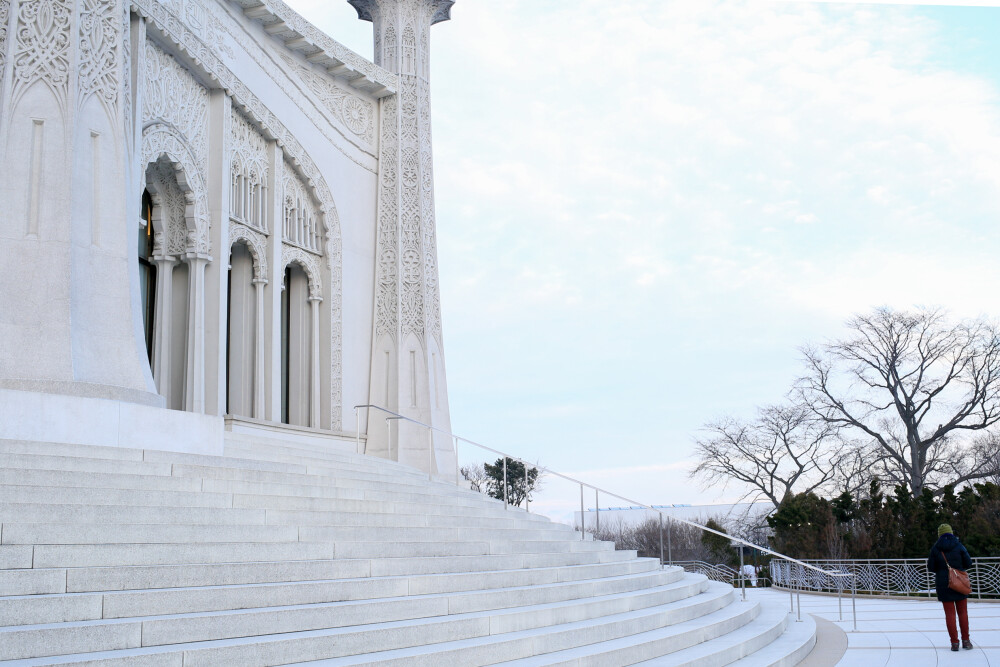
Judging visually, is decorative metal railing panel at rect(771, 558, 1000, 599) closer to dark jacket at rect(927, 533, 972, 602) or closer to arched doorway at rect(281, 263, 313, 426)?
dark jacket at rect(927, 533, 972, 602)

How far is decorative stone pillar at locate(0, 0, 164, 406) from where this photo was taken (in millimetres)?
8461

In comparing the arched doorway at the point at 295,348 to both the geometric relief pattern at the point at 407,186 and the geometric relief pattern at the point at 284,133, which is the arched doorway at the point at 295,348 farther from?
the geometric relief pattern at the point at 407,186

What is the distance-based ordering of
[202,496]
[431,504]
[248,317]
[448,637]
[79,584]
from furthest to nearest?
[248,317]
[431,504]
[202,496]
[448,637]
[79,584]

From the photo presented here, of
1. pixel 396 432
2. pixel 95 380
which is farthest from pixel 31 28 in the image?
pixel 396 432

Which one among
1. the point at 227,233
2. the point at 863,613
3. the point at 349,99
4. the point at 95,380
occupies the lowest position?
the point at 863,613

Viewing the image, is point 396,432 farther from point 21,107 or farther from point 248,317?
point 21,107

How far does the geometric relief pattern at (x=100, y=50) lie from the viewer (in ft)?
30.6

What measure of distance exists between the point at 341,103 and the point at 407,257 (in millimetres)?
3093

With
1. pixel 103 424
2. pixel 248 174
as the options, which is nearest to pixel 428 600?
pixel 103 424

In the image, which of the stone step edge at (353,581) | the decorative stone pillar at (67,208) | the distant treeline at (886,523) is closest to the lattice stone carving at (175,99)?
the decorative stone pillar at (67,208)

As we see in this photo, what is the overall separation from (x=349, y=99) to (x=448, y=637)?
44.2 feet

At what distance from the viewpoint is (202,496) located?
640 cm

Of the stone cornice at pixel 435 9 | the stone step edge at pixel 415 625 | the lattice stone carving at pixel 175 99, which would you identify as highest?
the stone cornice at pixel 435 9

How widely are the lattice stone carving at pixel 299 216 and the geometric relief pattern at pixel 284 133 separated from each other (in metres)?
0.14
